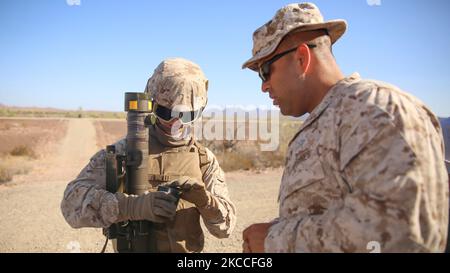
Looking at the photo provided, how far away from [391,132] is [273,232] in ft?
2.26

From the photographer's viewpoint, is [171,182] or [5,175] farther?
[5,175]

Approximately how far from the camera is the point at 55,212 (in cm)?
817

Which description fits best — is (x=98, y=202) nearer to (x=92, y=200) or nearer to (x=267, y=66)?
(x=92, y=200)

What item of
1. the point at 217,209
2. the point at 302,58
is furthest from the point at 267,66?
the point at 217,209

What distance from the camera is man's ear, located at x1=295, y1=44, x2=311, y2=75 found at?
188 centimetres

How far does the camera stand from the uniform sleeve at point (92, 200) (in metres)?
2.62

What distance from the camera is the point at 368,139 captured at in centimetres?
141

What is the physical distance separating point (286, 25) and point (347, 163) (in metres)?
0.85

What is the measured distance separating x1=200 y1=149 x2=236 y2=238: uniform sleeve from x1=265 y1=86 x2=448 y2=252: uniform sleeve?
149 centimetres

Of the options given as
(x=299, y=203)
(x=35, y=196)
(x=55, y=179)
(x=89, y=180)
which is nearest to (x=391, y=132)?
(x=299, y=203)

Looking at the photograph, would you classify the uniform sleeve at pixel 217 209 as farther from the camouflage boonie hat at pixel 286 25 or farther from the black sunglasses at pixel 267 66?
the camouflage boonie hat at pixel 286 25

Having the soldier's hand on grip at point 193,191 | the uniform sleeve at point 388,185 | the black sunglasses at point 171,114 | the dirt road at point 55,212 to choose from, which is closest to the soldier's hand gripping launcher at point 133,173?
the soldier's hand on grip at point 193,191
